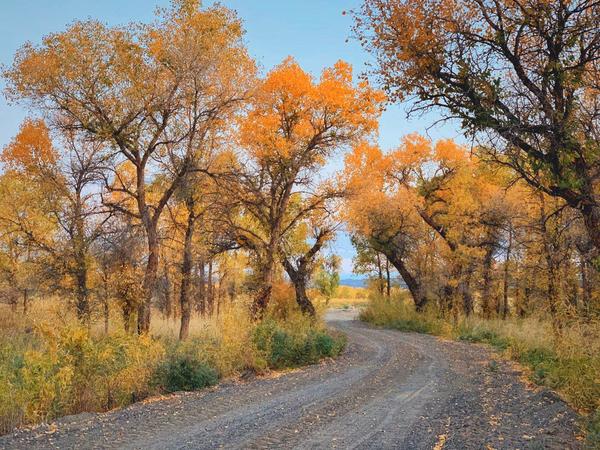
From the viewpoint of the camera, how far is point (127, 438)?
703 cm

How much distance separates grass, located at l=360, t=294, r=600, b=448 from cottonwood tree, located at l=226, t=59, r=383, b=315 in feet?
30.4

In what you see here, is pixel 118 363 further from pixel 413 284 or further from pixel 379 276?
pixel 379 276

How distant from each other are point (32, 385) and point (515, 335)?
56.6 ft

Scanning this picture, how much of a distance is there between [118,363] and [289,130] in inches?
474

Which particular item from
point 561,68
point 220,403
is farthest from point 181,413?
point 561,68

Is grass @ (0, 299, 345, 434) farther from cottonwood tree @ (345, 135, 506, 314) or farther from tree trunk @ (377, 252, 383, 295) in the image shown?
tree trunk @ (377, 252, 383, 295)

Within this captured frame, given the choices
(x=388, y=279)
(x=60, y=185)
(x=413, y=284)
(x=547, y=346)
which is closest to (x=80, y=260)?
(x=60, y=185)

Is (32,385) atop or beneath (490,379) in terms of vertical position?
atop

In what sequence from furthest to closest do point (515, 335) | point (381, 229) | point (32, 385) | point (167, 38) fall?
point (381, 229) → point (515, 335) → point (167, 38) → point (32, 385)

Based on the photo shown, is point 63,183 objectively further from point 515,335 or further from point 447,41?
point 515,335

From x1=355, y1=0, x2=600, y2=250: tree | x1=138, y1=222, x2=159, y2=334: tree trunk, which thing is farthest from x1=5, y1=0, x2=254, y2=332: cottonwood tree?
x1=355, y1=0, x2=600, y2=250: tree

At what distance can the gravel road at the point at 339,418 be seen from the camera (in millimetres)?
6746

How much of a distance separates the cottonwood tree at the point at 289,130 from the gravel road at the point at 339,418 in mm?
8228

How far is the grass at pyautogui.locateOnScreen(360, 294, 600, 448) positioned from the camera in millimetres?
7809
